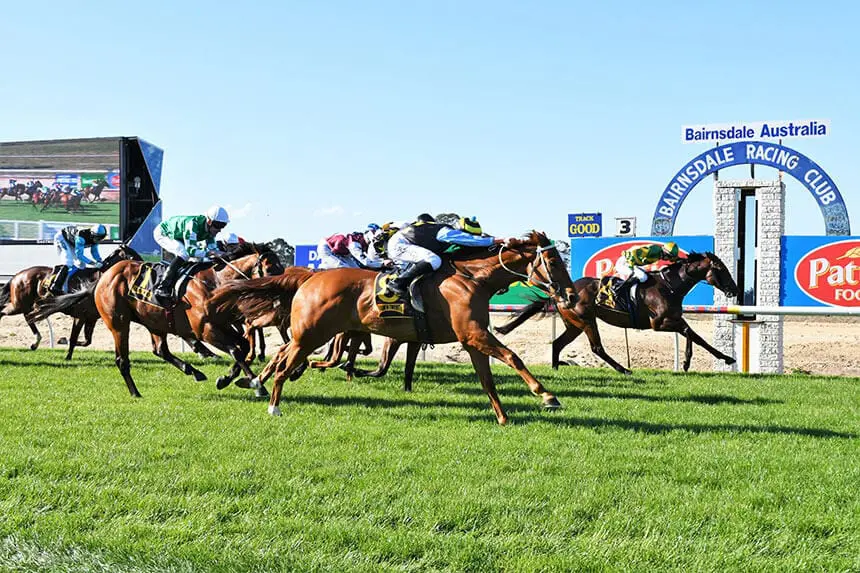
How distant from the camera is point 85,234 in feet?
40.5

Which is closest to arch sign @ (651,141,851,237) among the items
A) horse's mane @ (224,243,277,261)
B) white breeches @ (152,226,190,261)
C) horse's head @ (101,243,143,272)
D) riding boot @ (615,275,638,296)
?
riding boot @ (615,275,638,296)

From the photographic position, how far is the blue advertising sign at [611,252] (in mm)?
14398

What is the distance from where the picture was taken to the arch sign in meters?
14.8

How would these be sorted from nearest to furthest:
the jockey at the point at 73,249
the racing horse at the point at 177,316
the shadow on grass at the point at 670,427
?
the shadow on grass at the point at 670,427, the racing horse at the point at 177,316, the jockey at the point at 73,249

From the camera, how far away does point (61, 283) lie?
12.7 meters

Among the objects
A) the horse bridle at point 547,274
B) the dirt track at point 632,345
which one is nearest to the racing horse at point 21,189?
the dirt track at point 632,345

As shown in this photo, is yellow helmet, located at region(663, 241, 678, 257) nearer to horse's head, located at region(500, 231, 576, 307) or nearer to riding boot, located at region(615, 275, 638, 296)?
riding boot, located at region(615, 275, 638, 296)

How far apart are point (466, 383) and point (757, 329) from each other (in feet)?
21.6

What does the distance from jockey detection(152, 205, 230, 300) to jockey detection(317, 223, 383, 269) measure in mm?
2123

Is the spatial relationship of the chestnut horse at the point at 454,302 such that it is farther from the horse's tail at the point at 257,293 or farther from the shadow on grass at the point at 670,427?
the horse's tail at the point at 257,293

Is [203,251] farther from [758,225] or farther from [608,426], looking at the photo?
[758,225]

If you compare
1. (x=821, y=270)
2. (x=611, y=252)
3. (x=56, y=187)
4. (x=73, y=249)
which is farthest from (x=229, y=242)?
(x=56, y=187)

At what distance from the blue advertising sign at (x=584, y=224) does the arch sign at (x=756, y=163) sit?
9.77 metres

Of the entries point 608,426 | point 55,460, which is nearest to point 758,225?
point 608,426
